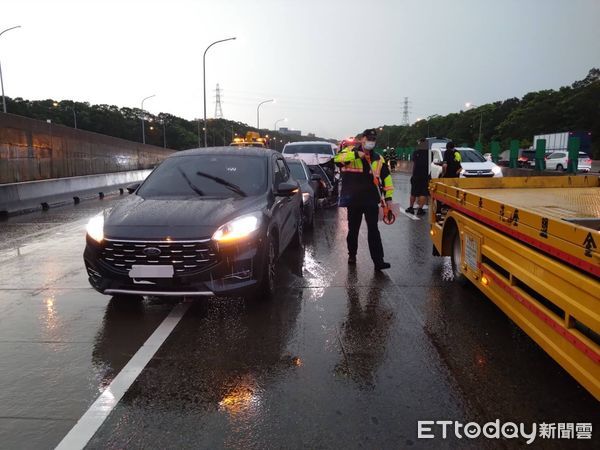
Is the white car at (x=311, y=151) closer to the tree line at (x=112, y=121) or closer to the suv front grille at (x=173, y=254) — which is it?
the suv front grille at (x=173, y=254)

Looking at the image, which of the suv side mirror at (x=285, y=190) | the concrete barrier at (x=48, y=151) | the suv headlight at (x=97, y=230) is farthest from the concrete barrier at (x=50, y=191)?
the suv side mirror at (x=285, y=190)

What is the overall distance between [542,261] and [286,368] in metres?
1.99

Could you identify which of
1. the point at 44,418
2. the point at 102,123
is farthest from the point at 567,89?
the point at 44,418

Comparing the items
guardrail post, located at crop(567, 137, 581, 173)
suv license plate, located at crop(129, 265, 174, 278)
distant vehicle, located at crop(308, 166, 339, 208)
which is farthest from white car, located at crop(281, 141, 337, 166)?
suv license plate, located at crop(129, 265, 174, 278)

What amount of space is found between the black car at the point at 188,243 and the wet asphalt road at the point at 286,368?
16.0 inches

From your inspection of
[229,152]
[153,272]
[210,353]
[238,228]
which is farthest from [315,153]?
[210,353]

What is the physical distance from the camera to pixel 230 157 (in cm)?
630

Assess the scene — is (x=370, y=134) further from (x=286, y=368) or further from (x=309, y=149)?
(x=309, y=149)

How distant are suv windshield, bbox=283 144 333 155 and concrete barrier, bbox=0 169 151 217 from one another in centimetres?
747

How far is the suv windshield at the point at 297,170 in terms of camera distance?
10688 millimetres

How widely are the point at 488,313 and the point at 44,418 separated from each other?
13.0ft

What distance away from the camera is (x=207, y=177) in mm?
5922

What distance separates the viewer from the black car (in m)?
4.49

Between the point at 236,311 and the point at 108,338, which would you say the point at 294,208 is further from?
the point at 108,338
